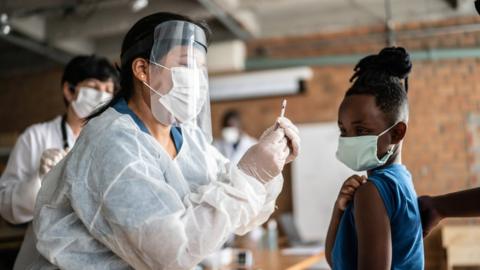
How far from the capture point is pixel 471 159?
5.25 m

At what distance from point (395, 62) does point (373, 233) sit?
1.79 feet

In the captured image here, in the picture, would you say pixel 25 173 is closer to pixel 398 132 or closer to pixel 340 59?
pixel 398 132

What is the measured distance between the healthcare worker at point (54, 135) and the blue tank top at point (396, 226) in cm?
125

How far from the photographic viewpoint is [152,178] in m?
1.24

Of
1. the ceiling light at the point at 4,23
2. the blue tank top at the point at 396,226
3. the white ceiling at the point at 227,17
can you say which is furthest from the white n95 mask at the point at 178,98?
the ceiling light at the point at 4,23

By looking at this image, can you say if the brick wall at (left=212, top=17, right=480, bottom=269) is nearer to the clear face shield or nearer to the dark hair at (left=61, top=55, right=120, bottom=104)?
the dark hair at (left=61, top=55, right=120, bottom=104)

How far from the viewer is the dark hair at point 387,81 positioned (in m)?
1.45

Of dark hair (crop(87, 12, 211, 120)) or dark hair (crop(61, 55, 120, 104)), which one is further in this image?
dark hair (crop(61, 55, 120, 104))

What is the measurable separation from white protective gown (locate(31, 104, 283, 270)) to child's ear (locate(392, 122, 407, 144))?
1.36 ft

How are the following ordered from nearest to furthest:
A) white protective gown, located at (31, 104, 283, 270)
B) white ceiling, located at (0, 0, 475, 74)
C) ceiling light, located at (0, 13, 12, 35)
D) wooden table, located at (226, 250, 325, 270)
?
white protective gown, located at (31, 104, 283, 270)
wooden table, located at (226, 250, 325, 270)
ceiling light, located at (0, 13, 12, 35)
white ceiling, located at (0, 0, 475, 74)

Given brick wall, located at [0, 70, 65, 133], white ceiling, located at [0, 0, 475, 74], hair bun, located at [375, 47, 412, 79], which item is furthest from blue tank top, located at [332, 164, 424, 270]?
brick wall, located at [0, 70, 65, 133]

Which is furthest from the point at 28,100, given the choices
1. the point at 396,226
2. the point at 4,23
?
the point at 396,226

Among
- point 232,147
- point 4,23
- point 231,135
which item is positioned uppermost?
point 4,23

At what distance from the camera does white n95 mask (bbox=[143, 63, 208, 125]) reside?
4.78ft
